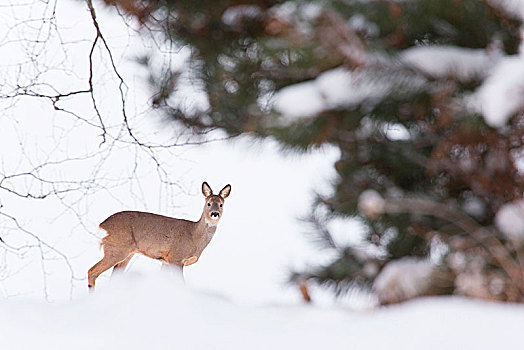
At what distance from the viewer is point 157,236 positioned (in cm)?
491

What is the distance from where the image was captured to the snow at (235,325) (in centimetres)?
233

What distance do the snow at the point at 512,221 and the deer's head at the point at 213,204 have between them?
2128mm

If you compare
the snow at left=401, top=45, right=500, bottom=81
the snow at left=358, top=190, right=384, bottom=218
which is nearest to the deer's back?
the snow at left=358, top=190, right=384, bottom=218

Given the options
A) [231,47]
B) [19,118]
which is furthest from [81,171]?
[231,47]

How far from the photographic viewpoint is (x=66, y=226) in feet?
17.7

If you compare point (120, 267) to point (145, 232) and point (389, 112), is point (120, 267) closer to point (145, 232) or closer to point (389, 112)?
point (145, 232)

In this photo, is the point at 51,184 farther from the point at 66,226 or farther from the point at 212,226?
the point at 212,226

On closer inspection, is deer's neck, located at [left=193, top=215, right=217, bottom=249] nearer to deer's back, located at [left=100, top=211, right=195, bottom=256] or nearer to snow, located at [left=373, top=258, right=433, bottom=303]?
deer's back, located at [left=100, top=211, right=195, bottom=256]

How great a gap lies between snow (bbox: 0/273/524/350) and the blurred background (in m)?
0.41

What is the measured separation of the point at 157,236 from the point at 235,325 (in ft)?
7.80

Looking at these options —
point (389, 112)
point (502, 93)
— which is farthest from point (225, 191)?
point (502, 93)

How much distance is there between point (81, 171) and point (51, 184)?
0.37 m

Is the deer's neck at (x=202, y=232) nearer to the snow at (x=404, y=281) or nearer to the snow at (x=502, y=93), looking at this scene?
the snow at (x=404, y=281)

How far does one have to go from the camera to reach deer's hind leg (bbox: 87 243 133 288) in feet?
16.0
